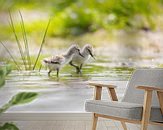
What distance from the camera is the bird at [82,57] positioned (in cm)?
545

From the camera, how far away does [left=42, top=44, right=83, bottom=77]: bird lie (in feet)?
17.8

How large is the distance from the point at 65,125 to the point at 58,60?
843 millimetres

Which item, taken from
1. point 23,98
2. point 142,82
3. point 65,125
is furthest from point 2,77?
point 65,125

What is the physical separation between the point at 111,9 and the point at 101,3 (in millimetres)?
152

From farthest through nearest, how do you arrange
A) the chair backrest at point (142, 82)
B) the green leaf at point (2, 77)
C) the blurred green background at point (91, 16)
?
the blurred green background at point (91, 16) < the chair backrest at point (142, 82) < the green leaf at point (2, 77)

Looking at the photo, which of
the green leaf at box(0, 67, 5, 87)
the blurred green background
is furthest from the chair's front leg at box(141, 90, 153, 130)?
the blurred green background

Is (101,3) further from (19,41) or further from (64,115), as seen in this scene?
(64,115)

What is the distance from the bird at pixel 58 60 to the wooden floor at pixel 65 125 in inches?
26.7

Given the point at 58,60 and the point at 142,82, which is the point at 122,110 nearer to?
the point at 142,82

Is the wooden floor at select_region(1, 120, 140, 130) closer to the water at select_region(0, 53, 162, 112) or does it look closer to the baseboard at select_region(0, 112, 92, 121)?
Answer: the baseboard at select_region(0, 112, 92, 121)

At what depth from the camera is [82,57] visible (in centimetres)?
548

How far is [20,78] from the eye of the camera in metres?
5.39

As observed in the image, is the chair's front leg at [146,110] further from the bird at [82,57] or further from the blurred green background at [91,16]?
the blurred green background at [91,16]

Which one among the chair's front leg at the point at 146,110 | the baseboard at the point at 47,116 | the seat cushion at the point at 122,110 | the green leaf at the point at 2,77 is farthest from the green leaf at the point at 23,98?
the baseboard at the point at 47,116
